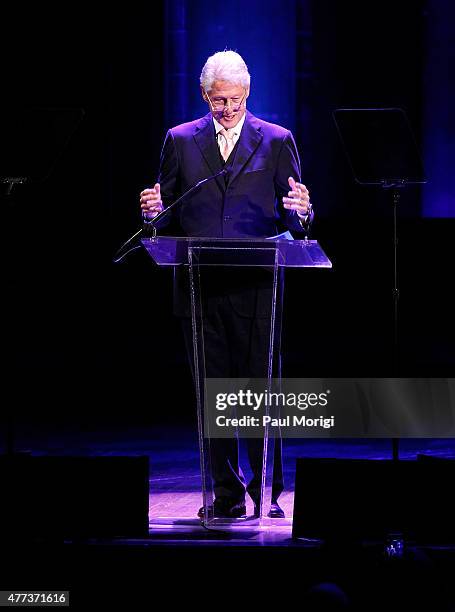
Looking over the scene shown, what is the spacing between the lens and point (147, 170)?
28.7ft

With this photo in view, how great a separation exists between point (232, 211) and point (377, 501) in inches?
Answer: 44.8

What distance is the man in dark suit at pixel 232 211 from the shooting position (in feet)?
12.6

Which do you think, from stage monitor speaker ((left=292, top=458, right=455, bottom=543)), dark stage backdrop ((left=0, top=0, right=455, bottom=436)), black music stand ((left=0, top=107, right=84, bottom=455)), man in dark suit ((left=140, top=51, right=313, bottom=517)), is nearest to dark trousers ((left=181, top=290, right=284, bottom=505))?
man in dark suit ((left=140, top=51, right=313, bottom=517))

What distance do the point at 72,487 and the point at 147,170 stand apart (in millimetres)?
5428

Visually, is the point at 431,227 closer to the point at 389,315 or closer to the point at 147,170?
the point at 389,315

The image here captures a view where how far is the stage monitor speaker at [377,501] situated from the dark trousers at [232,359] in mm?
335

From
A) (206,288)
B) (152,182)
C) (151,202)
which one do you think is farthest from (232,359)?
(152,182)

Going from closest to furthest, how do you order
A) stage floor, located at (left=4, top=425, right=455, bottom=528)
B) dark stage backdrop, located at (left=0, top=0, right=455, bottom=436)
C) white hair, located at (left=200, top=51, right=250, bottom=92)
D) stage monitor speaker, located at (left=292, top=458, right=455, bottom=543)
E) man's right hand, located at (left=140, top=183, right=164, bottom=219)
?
stage monitor speaker, located at (left=292, top=458, right=455, bottom=543) → man's right hand, located at (left=140, top=183, right=164, bottom=219) → white hair, located at (left=200, top=51, right=250, bottom=92) → stage floor, located at (left=4, top=425, right=455, bottom=528) → dark stage backdrop, located at (left=0, top=0, right=455, bottom=436)

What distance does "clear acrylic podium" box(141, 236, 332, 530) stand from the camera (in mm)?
3664

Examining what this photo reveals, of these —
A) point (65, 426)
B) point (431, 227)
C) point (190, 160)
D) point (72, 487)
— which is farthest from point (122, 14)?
point (72, 487)

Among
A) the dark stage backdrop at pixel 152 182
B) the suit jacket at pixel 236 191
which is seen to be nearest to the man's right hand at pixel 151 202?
the suit jacket at pixel 236 191

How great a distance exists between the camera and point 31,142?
398 cm

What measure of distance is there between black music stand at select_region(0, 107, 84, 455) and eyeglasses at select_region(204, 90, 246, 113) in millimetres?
476

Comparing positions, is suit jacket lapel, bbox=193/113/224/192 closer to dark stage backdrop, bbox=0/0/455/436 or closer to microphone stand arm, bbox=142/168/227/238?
microphone stand arm, bbox=142/168/227/238
